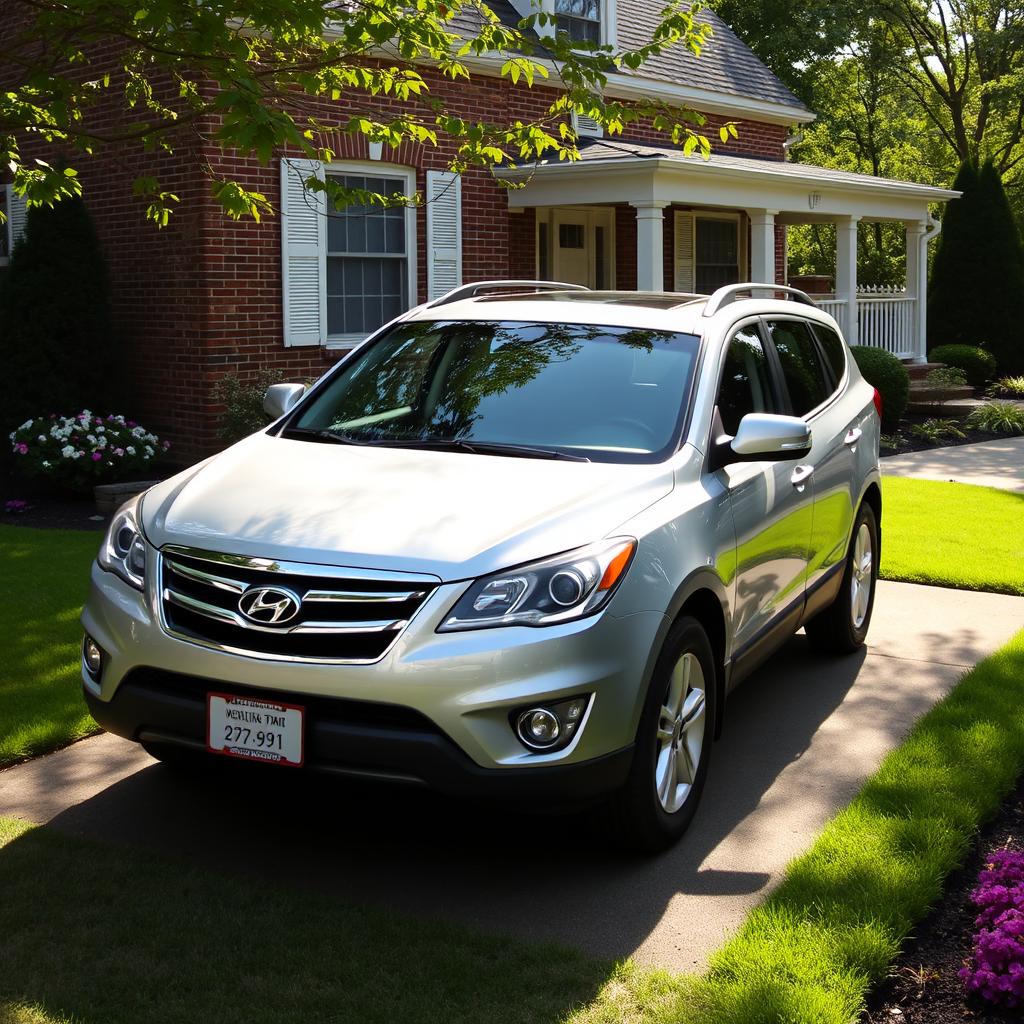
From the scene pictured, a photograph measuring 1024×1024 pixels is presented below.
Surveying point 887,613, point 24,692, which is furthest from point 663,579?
point 887,613

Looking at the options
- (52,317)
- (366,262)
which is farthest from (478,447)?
(366,262)

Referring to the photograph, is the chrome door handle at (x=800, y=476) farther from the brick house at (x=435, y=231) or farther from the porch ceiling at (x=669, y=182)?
the porch ceiling at (x=669, y=182)

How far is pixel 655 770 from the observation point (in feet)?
14.1

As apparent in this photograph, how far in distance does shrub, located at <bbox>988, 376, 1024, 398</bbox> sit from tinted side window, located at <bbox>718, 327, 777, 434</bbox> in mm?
17929

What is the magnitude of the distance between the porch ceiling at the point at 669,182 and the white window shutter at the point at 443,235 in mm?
861

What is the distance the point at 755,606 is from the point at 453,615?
1.78m

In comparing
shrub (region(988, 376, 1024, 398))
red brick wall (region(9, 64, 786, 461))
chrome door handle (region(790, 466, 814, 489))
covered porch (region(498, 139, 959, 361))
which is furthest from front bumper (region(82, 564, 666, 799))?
shrub (region(988, 376, 1024, 398))

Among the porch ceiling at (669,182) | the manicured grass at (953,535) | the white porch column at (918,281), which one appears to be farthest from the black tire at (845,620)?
the white porch column at (918,281)

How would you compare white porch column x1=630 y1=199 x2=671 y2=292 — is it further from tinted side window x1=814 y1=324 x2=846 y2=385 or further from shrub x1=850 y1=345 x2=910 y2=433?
tinted side window x1=814 y1=324 x2=846 y2=385

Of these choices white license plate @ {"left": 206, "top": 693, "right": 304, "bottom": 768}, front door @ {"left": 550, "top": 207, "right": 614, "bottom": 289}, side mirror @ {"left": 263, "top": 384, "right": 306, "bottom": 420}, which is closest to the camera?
white license plate @ {"left": 206, "top": 693, "right": 304, "bottom": 768}

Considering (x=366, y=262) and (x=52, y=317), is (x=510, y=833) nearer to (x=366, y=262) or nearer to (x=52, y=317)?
(x=52, y=317)

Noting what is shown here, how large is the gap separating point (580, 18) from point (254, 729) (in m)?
16.4

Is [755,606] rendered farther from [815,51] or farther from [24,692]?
[815,51]

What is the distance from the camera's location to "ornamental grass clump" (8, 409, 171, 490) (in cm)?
1205
